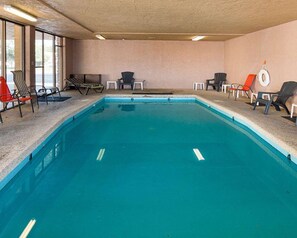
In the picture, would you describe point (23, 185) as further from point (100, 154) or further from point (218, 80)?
point (218, 80)

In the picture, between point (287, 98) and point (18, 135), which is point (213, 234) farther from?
point (287, 98)

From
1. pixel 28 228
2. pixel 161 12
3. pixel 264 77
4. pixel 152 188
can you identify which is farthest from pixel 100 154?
pixel 264 77

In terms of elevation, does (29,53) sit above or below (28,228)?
above

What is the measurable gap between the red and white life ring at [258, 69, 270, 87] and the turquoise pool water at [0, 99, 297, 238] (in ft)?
11.5

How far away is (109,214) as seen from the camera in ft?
9.63

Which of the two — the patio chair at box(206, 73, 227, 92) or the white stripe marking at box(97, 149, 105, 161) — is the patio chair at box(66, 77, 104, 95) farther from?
the white stripe marking at box(97, 149, 105, 161)

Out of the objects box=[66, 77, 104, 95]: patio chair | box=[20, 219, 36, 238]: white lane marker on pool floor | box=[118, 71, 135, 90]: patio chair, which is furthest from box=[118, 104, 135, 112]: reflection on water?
box=[20, 219, 36, 238]: white lane marker on pool floor

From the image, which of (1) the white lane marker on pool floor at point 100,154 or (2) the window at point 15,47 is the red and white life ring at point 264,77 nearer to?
(1) the white lane marker on pool floor at point 100,154

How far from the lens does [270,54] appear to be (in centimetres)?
927

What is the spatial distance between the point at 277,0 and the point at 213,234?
4.31 meters

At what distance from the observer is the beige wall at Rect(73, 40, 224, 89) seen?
14.4m

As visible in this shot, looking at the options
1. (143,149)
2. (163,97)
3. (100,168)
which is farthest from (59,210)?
(163,97)

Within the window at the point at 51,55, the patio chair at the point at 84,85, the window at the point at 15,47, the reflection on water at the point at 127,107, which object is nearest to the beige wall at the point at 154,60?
the window at the point at 51,55

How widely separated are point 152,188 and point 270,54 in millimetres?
7074
